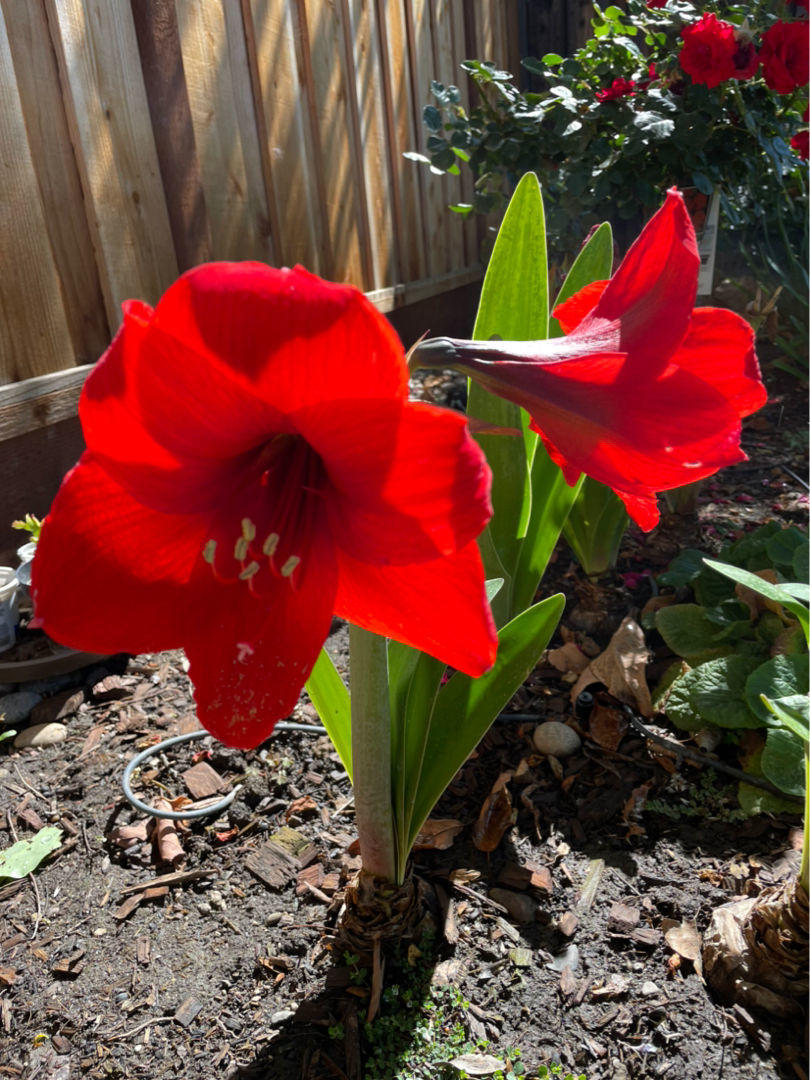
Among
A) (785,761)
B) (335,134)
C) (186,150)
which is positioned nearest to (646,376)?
(785,761)

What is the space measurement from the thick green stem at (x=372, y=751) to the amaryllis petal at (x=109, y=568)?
255 millimetres

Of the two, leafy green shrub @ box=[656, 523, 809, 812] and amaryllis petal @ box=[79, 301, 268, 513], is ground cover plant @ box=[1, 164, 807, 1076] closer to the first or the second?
amaryllis petal @ box=[79, 301, 268, 513]

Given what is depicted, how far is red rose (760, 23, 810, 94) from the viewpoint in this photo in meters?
2.09

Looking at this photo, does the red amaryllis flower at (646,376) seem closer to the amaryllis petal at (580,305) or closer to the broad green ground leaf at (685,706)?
the amaryllis petal at (580,305)

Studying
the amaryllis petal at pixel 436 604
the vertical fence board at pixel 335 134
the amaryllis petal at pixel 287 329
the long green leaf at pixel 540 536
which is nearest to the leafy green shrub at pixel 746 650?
the long green leaf at pixel 540 536

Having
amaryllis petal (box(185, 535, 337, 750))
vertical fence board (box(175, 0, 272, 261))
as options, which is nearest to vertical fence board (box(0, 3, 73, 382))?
vertical fence board (box(175, 0, 272, 261))

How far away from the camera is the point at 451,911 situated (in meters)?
1.32

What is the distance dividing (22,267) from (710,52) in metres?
2.10

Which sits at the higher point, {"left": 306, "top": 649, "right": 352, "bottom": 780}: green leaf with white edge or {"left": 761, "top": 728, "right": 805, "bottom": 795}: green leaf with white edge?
{"left": 306, "top": 649, "right": 352, "bottom": 780}: green leaf with white edge

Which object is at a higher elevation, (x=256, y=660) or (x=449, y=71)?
(x=449, y=71)

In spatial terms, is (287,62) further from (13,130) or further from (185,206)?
(13,130)

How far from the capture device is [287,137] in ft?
10.6

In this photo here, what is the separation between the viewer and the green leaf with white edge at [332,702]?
1.13 metres

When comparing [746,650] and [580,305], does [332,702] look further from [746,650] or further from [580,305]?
[746,650]
